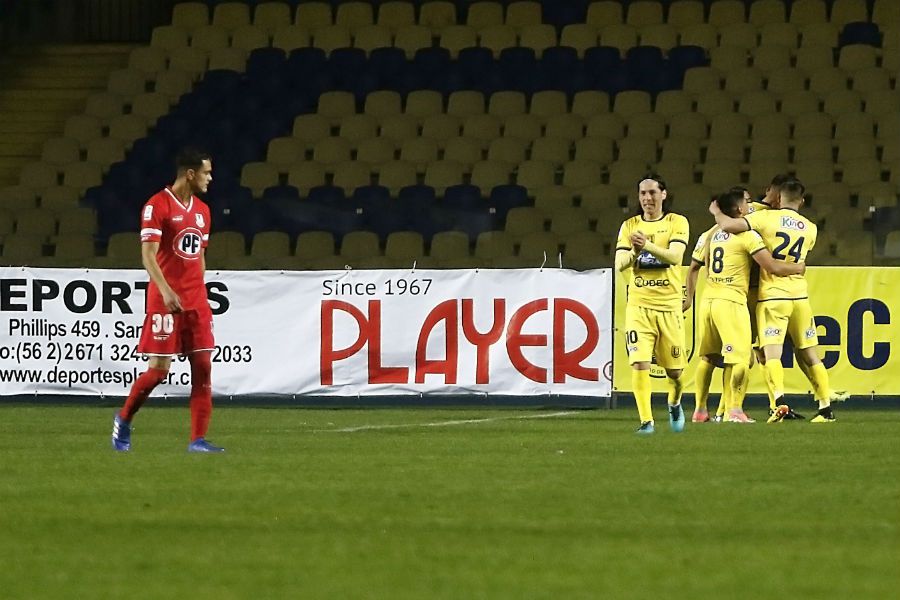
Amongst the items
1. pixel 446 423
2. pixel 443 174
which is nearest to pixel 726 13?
pixel 443 174

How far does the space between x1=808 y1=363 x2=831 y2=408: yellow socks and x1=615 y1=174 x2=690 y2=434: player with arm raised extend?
5.60 ft

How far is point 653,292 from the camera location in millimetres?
13445

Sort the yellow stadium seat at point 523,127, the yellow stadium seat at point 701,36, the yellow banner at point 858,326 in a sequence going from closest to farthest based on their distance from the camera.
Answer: the yellow banner at point 858,326 → the yellow stadium seat at point 523,127 → the yellow stadium seat at point 701,36

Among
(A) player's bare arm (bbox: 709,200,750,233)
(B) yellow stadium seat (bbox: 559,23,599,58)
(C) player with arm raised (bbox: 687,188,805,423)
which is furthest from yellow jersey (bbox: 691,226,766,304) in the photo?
(B) yellow stadium seat (bbox: 559,23,599,58)

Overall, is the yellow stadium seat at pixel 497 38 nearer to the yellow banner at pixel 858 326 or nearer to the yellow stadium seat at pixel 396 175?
the yellow stadium seat at pixel 396 175

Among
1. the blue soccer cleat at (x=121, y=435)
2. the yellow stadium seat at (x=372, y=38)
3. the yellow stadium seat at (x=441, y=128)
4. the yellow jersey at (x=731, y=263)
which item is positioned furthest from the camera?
the yellow stadium seat at (x=372, y=38)

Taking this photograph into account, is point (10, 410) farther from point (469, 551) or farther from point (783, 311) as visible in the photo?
point (469, 551)

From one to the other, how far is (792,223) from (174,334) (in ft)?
19.9

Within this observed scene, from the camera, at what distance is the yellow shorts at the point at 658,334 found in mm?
13398

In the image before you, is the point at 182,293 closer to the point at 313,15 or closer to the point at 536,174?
the point at 536,174

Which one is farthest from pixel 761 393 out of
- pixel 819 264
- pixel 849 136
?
pixel 849 136

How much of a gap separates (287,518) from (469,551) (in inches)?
48.9

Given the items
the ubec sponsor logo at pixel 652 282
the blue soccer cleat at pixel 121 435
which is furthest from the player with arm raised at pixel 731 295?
the blue soccer cleat at pixel 121 435

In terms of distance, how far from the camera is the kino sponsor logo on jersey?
48.1 feet
